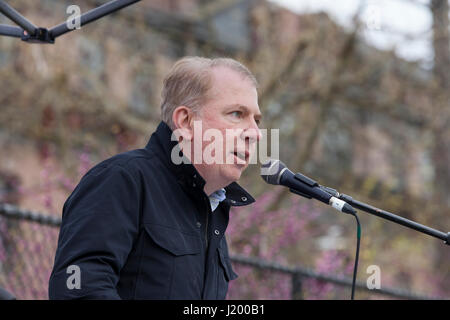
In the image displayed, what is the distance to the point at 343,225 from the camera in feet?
46.1

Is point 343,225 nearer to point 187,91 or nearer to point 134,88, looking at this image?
point 134,88

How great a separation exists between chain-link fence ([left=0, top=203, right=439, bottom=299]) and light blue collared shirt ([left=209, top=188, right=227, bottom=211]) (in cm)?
281

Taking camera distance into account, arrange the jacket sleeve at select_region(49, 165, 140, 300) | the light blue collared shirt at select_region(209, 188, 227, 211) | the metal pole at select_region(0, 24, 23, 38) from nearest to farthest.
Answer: the jacket sleeve at select_region(49, 165, 140, 300) → the light blue collared shirt at select_region(209, 188, 227, 211) → the metal pole at select_region(0, 24, 23, 38)

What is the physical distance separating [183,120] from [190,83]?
0.14m

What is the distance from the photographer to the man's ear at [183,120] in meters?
2.67

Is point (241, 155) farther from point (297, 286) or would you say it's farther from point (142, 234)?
point (297, 286)

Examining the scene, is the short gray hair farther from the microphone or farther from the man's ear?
the microphone

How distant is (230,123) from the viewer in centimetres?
259

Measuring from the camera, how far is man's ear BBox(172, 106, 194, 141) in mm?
2672

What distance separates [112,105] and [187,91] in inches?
360

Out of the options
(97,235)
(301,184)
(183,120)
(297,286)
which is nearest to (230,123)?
(183,120)

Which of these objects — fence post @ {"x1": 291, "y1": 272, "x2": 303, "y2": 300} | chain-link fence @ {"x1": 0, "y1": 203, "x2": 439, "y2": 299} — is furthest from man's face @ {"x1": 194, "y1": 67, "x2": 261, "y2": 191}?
fence post @ {"x1": 291, "y1": 272, "x2": 303, "y2": 300}

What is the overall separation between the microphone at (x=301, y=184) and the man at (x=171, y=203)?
0.44 feet
